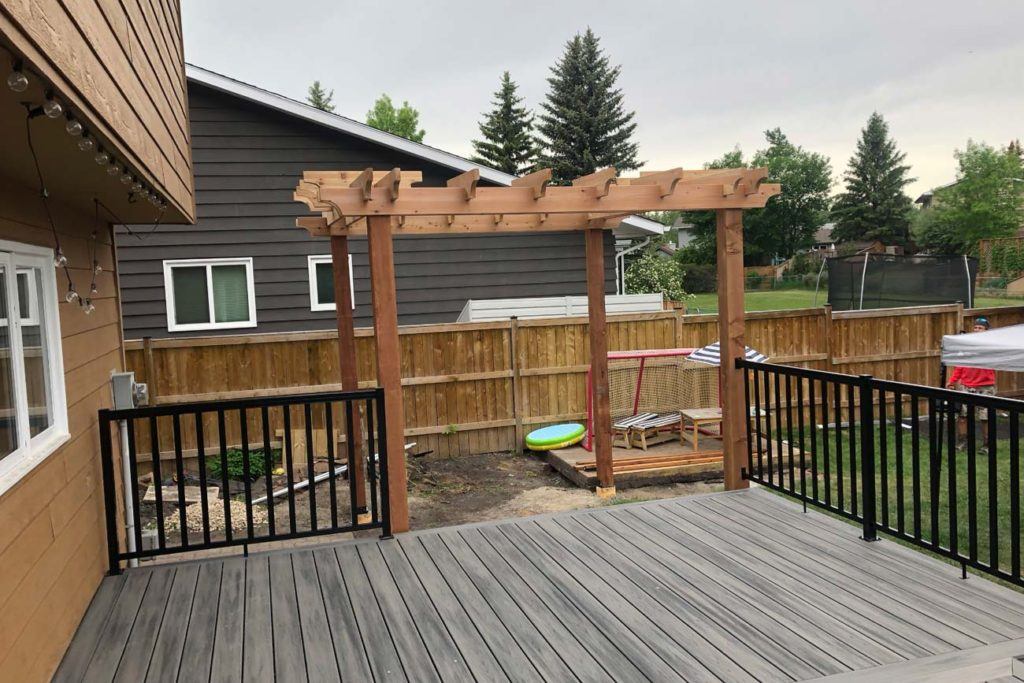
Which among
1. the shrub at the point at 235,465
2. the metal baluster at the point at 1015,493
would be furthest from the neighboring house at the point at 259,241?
the metal baluster at the point at 1015,493

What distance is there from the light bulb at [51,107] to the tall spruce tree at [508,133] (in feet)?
106

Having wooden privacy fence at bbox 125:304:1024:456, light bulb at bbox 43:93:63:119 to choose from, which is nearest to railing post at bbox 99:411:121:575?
light bulb at bbox 43:93:63:119

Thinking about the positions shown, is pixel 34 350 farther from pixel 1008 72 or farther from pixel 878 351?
pixel 1008 72

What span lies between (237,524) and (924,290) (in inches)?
416

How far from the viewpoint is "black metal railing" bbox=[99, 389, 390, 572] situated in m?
3.93

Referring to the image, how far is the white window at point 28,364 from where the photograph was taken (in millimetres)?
2717

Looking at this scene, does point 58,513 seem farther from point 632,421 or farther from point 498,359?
point 632,421

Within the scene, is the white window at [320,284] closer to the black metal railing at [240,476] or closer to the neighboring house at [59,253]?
the black metal railing at [240,476]

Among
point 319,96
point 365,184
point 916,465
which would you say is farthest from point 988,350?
point 319,96

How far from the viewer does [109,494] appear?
3.97 m

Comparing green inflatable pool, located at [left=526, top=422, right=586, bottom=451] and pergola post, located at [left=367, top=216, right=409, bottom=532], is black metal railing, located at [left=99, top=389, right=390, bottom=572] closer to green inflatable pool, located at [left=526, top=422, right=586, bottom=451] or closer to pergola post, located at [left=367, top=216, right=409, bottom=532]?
pergola post, located at [left=367, top=216, right=409, bottom=532]

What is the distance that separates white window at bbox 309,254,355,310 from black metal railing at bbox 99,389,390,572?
6.52 ft

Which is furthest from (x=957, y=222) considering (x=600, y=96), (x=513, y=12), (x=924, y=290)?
(x=924, y=290)

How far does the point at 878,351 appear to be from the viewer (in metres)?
9.96
